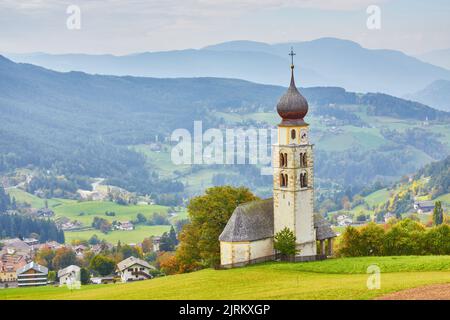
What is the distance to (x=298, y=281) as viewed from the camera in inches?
2082

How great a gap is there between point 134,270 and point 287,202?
57.2 m

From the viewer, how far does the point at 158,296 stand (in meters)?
48.7

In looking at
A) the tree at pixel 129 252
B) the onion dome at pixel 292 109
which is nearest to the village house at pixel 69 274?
the tree at pixel 129 252

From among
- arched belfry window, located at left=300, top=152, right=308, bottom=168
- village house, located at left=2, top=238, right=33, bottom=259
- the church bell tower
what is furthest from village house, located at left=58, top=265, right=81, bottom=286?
arched belfry window, located at left=300, top=152, right=308, bottom=168

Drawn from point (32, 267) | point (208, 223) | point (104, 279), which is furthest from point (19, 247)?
point (208, 223)

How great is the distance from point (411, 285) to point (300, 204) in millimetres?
22310

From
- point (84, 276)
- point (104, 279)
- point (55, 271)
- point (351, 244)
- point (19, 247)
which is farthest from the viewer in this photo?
point (19, 247)

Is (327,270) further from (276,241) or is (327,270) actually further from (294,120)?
(294,120)

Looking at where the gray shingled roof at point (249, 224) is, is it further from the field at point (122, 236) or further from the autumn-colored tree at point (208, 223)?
the field at point (122, 236)

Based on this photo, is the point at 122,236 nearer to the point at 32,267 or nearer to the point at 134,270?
the point at 32,267

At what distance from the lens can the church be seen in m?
64.4

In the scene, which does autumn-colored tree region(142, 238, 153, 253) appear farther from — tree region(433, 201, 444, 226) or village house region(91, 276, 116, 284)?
tree region(433, 201, 444, 226)

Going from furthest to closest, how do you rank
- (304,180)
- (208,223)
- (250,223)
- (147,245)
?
(147,245)
(208,223)
(304,180)
(250,223)

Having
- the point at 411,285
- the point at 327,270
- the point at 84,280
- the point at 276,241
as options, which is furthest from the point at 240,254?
the point at 84,280
